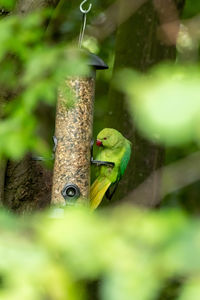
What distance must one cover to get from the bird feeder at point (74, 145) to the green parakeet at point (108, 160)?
11 cm

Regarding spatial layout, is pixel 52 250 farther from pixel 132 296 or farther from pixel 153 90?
pixel 153 90

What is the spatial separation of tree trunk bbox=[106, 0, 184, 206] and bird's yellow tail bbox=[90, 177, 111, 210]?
1206 millimetres

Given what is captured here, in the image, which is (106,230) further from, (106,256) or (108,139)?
(108,139)

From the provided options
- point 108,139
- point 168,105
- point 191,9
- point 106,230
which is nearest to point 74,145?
point 108,139

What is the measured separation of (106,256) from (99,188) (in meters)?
3.08

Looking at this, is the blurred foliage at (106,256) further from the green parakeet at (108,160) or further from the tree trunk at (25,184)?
the green parakeet at (108,160)

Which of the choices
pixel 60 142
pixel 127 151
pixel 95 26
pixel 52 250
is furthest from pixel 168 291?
pixel 52 250

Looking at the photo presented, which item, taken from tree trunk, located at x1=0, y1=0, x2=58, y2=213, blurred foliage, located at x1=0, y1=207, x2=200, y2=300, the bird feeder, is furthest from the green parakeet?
blurred foliage, located at x1=0, y1=207, x2=200, y2=300

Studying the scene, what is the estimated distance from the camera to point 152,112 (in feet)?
4.01

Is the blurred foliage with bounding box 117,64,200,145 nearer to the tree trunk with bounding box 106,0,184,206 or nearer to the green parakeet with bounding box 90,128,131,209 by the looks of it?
the green parakeet with bounding box 90,128,131,209

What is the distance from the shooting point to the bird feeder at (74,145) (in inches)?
168

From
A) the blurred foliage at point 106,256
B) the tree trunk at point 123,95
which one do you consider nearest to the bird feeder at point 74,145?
the tree trunk at point 123,95

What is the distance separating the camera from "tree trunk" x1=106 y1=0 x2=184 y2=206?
5.73 m

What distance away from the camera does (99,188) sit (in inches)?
175
